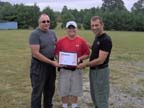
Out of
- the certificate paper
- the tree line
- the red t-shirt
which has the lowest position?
the tree line

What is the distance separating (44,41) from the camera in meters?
6.18

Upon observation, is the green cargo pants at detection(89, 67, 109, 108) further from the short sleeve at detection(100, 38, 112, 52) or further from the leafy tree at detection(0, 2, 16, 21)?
the leafy tree at detection(0, 2, 16, 21)

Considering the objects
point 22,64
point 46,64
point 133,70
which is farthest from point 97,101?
point 22,64

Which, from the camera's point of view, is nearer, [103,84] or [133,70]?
[103,84]

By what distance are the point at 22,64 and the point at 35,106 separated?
819 cm

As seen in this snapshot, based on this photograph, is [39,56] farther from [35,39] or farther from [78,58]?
[78,58]

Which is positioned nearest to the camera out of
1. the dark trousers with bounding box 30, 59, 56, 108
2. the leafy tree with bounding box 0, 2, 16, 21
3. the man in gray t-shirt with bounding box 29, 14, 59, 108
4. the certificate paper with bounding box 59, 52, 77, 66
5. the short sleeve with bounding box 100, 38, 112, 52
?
the short sleeve with bounding box 100, 38, 112, 52

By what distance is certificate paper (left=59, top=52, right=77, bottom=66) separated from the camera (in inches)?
238

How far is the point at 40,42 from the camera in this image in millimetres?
6176

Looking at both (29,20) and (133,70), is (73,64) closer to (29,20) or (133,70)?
(133,70)

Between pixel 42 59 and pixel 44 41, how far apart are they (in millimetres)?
306

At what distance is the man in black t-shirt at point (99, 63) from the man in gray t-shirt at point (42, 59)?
673 millimetres

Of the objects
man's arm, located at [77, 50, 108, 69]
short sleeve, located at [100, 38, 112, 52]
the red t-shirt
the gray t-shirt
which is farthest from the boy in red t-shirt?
short sleeve, located at [100, 38, 112, 52]

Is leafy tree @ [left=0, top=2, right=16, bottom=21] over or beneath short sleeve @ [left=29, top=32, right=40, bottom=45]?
beneath
